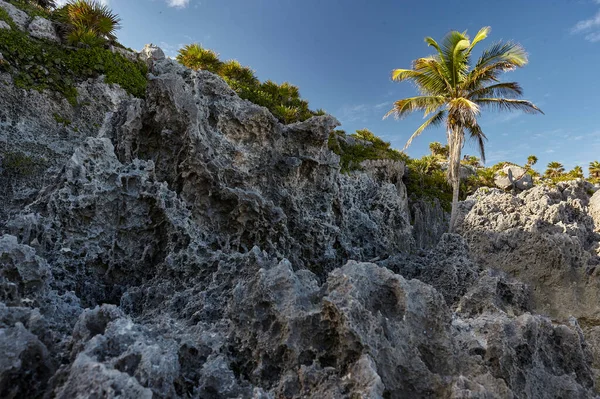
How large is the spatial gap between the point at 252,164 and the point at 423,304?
6037mm

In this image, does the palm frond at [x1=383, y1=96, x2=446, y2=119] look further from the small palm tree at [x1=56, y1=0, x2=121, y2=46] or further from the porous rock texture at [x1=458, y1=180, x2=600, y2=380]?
the small palm tree at [x1=56, y1=0, x2=121, y2=46]

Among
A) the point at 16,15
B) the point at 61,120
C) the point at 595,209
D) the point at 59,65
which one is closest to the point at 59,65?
the point at 59,65

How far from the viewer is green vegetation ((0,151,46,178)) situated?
355 inches

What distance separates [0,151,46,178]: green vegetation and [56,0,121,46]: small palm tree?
7209 millimetres

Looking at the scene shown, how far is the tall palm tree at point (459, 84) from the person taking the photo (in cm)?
1523

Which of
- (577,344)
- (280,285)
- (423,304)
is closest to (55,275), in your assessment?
(280,285)

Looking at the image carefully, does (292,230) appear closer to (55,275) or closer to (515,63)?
(55,275)

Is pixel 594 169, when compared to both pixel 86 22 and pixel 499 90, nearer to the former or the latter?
pixel 499 90

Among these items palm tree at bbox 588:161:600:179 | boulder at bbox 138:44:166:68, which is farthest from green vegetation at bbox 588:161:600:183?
boulder at bbox 138:44:166:68

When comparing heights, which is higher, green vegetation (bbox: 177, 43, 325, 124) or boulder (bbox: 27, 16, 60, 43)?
green vegetation (bbox: 177, 43, 325, 124)

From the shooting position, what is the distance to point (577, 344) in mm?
5422

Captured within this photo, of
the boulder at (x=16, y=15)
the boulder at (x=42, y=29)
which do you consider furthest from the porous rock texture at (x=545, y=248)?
the boulder at (x=16, y=15)

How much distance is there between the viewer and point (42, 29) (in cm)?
1370

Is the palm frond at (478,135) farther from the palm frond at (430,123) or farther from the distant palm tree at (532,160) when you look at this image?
the distant palm tree at (532,160)
